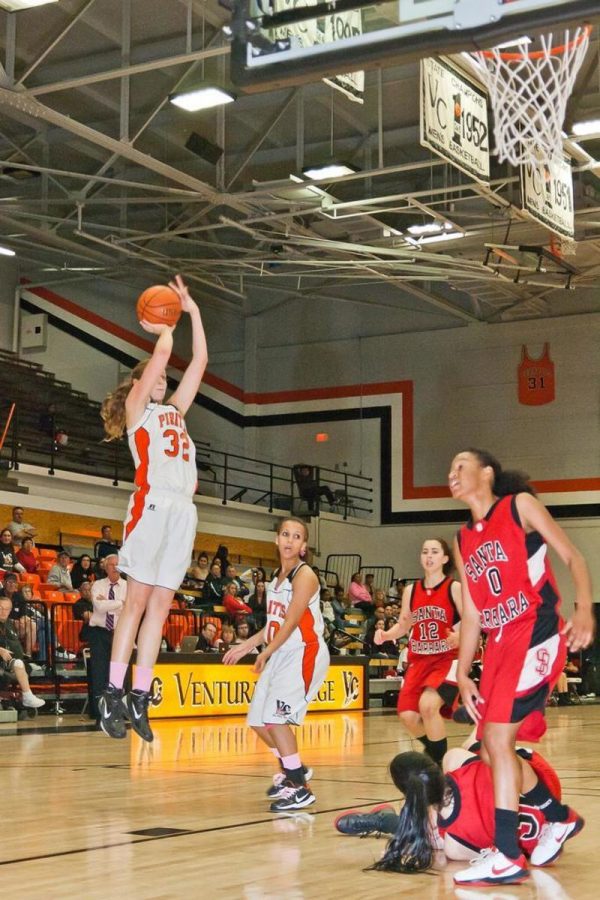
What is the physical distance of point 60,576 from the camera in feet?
58.0

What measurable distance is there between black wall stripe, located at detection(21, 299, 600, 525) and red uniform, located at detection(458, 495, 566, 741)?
2205cm

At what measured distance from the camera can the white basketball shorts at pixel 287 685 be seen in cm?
654

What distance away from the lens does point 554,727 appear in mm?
14617

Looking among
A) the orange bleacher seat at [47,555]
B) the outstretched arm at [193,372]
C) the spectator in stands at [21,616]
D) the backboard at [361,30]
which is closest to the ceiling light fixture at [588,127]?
the spectator in stands at [21,616]

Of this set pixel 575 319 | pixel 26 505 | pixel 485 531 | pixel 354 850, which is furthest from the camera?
pixel 575 319

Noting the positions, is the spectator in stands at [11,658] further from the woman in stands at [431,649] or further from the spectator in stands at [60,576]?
the woman in stands at [431,649]

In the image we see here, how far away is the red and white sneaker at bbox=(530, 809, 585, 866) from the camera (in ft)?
15.3

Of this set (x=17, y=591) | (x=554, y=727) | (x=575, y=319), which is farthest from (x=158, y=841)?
(x=575, y=319)

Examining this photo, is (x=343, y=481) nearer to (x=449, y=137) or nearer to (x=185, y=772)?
(x=449, y=137)

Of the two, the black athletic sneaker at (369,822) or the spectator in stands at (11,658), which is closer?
the black athletic sneaker at (369,822)

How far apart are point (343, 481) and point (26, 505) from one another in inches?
415

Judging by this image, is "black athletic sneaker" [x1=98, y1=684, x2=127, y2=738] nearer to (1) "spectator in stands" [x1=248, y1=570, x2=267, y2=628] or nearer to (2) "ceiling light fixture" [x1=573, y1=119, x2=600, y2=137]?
(2) "ceiling light fixture" [x1=573, y1=119, x2=600, y2=137]

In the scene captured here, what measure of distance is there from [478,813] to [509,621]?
825mm

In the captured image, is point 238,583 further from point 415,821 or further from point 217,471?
point 415,821
